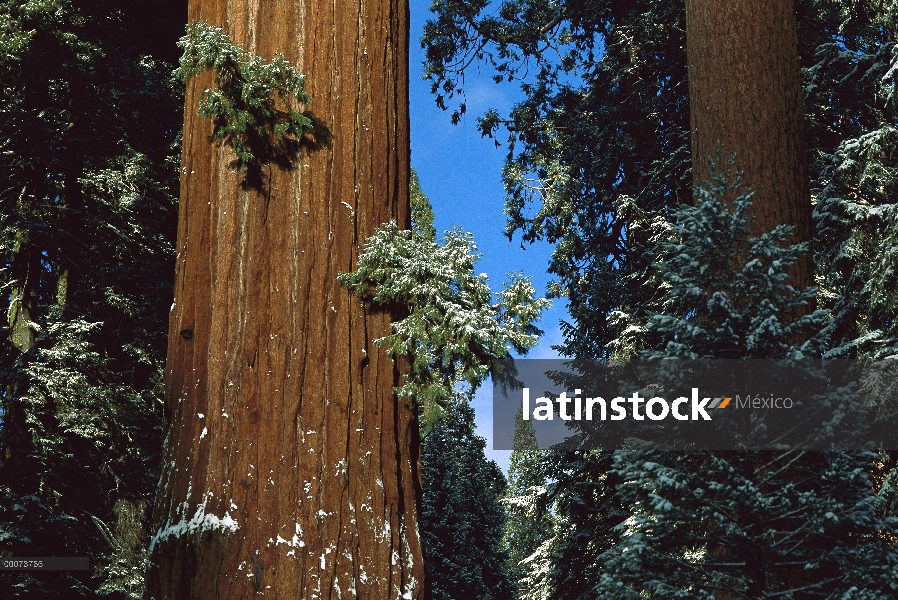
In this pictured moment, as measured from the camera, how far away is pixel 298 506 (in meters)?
3.11

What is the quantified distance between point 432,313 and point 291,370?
1.85 feet

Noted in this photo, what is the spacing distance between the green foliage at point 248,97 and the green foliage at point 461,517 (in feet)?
44.4

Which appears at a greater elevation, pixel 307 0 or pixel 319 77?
pixel 307 0

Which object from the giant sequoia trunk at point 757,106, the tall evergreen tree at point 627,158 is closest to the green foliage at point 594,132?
the tall evergreen tree at point 627,158

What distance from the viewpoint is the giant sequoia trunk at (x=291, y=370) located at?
3105 mm

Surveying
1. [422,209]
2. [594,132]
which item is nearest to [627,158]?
[594,132]

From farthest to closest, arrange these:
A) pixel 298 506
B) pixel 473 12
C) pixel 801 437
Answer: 1. pixel 473 12
2. pixel 801 437
3. pixel 298 506

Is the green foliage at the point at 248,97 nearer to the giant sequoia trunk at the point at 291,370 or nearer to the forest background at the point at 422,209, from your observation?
the giant sequoia trunk at the point at 291,370

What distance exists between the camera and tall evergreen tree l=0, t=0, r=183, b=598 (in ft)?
34.6

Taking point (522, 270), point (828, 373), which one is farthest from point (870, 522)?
point (522, 270)

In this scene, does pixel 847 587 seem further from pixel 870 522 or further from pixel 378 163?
pixel 378 163

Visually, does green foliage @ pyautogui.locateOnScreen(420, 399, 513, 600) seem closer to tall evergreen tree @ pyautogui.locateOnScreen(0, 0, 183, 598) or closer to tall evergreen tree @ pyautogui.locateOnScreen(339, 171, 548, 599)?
tall evergreen tree @ pyautogui.locateOnScreen(0, 0, 183, 598)

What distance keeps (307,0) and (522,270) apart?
55.1 inches

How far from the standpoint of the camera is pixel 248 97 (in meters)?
3.34
